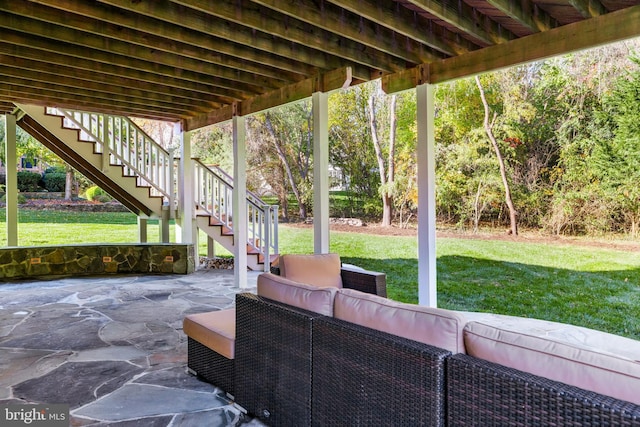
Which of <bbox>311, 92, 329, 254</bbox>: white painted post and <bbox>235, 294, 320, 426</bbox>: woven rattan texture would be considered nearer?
<bbox>235, 294, 320, 426</bbox>: woven rattan texture

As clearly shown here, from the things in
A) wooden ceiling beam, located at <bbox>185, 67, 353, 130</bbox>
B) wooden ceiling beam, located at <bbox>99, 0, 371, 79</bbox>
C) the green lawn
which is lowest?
the green lawn

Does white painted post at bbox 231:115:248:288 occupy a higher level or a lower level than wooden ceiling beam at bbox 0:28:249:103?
lower

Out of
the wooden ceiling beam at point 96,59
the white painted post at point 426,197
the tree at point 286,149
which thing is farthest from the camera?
the tree at point 286,149

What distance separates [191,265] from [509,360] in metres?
7.37

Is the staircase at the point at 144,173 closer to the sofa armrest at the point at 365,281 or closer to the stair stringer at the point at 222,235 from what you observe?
the stair stringer at the point at 222,235

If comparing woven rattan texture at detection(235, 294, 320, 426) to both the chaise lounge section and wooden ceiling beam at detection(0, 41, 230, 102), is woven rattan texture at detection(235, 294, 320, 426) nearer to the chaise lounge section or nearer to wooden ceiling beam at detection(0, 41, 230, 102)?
the chaise lounge section

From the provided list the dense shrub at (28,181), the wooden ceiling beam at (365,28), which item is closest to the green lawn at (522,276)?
the wooden ceiling beam at (365,28)

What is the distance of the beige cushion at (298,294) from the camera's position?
2.30m

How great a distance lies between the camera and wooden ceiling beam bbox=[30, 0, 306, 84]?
3529 millimetres

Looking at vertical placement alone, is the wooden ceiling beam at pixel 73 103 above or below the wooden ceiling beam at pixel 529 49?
above

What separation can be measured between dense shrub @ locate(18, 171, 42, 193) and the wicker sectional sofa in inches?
607

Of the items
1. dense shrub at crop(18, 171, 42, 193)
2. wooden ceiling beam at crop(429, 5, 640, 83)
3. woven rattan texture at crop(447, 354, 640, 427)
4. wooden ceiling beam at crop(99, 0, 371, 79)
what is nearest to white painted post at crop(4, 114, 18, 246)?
wooden ceiling beam at crop(99, 0, 371, 79)

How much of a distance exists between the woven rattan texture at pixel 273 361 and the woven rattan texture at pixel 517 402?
2.78ft

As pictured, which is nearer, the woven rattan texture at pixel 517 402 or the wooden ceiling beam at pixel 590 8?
the woven rattan texture at pixel 517 402
